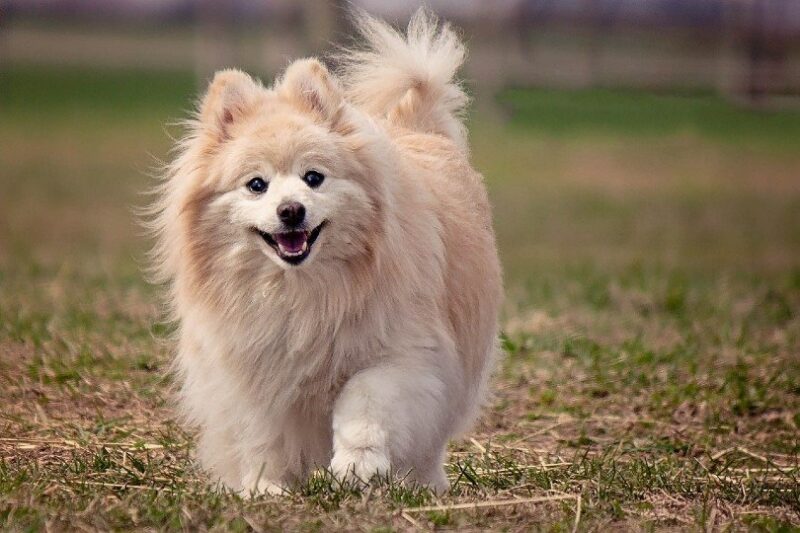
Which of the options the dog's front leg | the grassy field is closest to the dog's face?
the dog's front leg

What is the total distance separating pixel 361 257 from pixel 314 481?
2.85 feet

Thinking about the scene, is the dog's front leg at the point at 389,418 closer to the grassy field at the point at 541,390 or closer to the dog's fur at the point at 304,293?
the dog's fur at the point at 304,293

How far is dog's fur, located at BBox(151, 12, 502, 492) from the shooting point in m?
4.51

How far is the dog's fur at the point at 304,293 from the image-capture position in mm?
4512

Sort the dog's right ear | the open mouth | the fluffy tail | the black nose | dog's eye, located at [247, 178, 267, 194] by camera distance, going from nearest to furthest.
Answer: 1. the black nose
2. the open mouth
3. dog's eye, located at [247, 178, 267, 194]
4. the dog's right ear
5. the fluffy tail

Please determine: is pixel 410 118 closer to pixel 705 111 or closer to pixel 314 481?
pixel 314 481

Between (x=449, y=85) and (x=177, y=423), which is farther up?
(x=449, y=85)

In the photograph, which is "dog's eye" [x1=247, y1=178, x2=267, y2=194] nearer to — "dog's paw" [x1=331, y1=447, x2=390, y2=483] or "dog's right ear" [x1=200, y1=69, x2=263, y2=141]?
"dog's right ear" [x1=200, y1=69, x2=263, y2=141]

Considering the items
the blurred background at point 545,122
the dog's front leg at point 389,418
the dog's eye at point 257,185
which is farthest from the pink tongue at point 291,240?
the blurred background at point 545,122

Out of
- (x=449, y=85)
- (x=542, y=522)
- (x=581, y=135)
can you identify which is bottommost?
(x=581, y=135)

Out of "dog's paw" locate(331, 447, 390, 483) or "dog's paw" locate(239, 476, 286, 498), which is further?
"dog's paw" locate(239, 476, 286, 498)

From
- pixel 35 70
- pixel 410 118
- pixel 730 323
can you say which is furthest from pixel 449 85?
pixel 35 70

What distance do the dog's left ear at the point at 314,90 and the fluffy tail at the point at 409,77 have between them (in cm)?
106

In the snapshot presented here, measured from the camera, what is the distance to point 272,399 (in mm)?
4602
